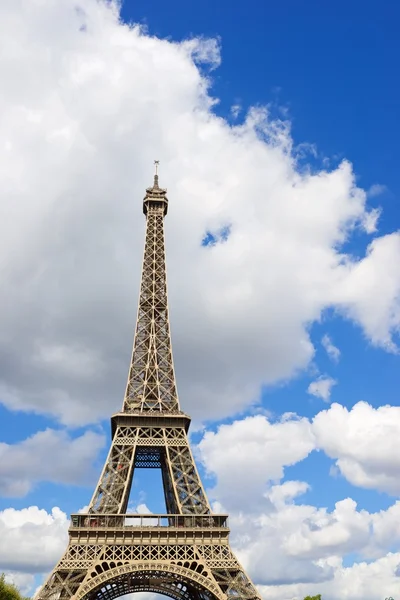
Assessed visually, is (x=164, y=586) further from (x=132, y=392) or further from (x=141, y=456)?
(x=132, y=392)

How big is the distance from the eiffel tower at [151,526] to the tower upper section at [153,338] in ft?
0.39

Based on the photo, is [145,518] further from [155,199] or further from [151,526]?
[155,199]

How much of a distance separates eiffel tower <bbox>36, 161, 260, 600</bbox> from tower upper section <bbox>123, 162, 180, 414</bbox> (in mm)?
120

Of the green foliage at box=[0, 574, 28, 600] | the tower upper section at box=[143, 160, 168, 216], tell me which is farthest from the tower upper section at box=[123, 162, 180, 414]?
the green foliage at box=[0, 574, 28, 600]

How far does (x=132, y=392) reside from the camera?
→ 6400 centimetres

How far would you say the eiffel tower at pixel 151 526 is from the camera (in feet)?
163

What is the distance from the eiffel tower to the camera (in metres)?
49.7

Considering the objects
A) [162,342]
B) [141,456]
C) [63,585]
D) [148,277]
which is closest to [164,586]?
[141,456]

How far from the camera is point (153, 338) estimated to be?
222 ft

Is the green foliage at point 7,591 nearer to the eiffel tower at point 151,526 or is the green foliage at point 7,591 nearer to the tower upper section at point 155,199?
the eiffel tower at point 151,526

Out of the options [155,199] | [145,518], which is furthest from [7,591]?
[155,199]

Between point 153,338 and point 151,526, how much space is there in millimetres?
21719

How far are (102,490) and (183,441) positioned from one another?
30.8 feet

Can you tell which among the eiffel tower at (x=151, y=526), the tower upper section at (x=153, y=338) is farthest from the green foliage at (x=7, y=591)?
the tower upper section at (x=153, y=338)
